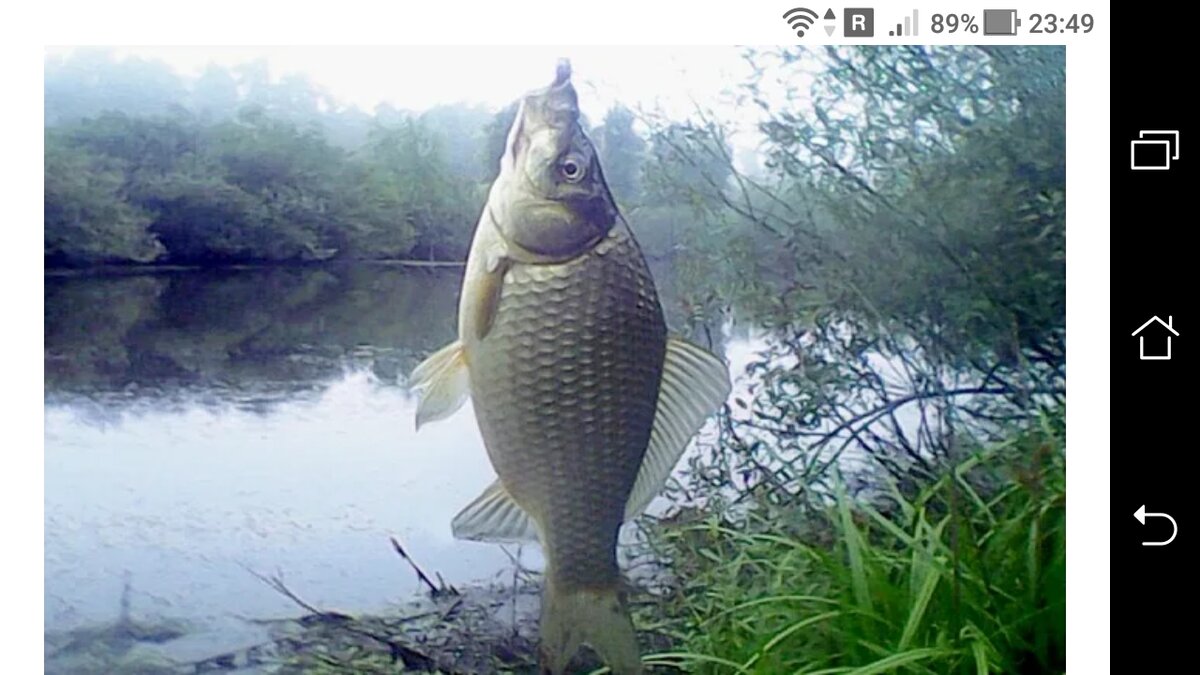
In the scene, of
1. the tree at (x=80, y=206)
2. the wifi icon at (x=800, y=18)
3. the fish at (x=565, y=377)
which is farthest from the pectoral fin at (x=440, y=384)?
the wifi icon at (x=800, y=18)

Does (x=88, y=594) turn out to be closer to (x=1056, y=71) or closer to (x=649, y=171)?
(x=649, y=171)

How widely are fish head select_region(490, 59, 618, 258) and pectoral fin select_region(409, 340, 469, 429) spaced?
12cm

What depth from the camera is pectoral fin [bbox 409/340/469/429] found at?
3.51ft

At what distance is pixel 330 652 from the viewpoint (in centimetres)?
109

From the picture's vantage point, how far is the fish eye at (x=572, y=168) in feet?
3.38

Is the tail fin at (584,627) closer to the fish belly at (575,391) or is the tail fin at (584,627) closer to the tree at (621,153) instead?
the fish belly at (575,391)

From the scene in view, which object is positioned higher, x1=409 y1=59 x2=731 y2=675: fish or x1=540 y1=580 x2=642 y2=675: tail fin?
x1=409 y1=59 x2=731 y2=675: fish

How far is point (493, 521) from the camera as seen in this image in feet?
3.57

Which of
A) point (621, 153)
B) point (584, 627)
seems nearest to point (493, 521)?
point (584, 627)

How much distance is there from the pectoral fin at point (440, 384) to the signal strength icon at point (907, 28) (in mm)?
471

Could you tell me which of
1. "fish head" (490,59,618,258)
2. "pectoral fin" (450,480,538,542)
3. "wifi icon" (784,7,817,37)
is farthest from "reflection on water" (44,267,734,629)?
"wifi icon" (784,7,817,37)

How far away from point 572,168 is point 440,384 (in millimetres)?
220
